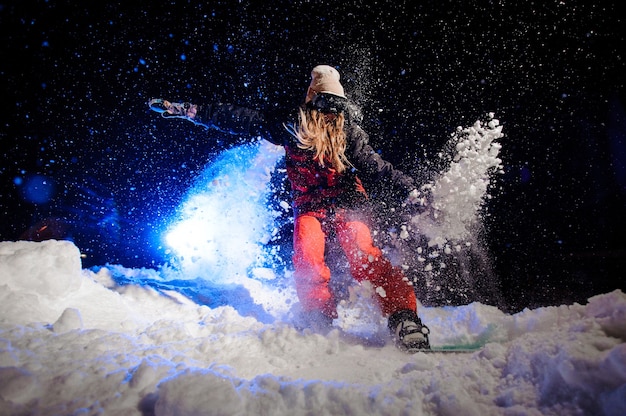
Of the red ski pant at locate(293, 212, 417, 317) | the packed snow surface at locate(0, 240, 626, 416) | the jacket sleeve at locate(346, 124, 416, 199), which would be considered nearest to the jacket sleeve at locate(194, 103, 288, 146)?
the jacket sleeve at locate(346, 124, 416, 199)

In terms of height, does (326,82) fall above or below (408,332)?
above

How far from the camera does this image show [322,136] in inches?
102

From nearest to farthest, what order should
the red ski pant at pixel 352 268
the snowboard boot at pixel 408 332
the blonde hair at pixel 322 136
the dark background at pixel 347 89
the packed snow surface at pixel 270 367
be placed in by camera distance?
1. the packed snow surface at pixel 270 367
2. the snowboard boot at pixel 408 332
3. the red ski pant at pixel 352 268
4. the blonde hair at pixel 322 136
5. the dark background at pixel 347 89

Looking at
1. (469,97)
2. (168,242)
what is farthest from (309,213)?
(168,242)

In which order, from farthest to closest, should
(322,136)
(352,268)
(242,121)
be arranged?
1. (242,121)
2. (322,136)
3. (352,268)

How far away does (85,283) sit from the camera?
2.19 m

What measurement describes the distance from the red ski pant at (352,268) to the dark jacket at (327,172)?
0.19 m

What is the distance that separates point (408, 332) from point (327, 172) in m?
1.54

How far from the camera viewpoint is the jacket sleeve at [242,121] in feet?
9.09

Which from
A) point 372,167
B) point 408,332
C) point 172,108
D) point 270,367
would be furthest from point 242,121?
point 408,332

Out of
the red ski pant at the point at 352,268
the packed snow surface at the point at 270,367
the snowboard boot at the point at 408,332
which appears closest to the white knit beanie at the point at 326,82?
the red ski pant at the point at 352,268

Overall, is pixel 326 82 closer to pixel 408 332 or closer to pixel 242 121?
pixel 242 121

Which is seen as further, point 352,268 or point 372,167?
point 372,167

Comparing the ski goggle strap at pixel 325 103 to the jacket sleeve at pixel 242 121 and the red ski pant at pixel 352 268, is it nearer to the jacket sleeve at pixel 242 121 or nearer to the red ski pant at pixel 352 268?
the jacket sleeve at pixel 242 121
